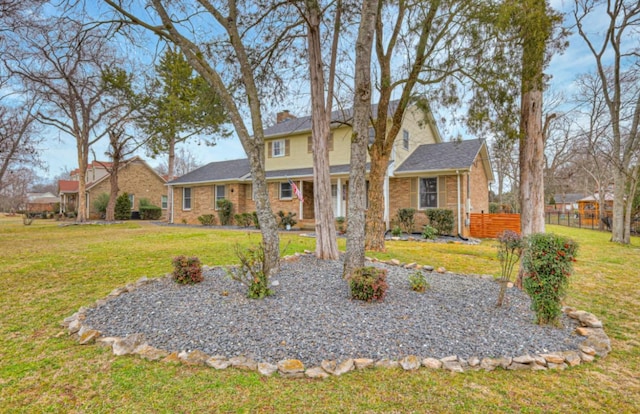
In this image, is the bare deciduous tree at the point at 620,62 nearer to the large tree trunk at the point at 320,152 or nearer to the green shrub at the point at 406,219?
the green shrub at the point at 406,219

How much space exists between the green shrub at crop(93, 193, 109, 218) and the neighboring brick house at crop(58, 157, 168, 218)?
0.58m

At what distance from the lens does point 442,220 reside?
13078 millimetres

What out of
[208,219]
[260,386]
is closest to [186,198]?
[208,219]

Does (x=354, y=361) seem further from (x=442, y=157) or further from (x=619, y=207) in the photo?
(x=619, y=207)

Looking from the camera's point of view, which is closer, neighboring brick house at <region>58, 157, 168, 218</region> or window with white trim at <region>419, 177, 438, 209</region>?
window with white trim at <region>419, 177, 438, 209</region>

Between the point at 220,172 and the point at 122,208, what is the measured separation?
36.9 feet

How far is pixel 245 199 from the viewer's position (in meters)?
18.6

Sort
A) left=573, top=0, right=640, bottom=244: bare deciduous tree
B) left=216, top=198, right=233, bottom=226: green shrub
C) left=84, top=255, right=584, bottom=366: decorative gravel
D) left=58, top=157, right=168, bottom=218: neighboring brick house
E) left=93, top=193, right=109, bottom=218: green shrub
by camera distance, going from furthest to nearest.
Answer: left=58, top=157, right=168, bottom=218: neighboring brick house → left=93, top=193, right=109, bottom=218: green shrub → left=216, top=198, right=233, bottom=226: green shrub → left=573, top=0, right=640, bottom=244: bare deciduous tree → left=84, top=255, right=584, bottom=366: decorative gravel

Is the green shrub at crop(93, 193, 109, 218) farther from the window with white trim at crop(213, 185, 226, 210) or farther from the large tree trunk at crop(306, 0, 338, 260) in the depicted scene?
the large tree trunk at crop(306, 0, 338, 260)

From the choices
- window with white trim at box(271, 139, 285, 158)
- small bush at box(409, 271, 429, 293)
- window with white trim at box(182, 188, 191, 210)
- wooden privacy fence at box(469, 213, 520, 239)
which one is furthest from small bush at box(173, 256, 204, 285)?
window with white trim at box(182, 188, 191, 210)

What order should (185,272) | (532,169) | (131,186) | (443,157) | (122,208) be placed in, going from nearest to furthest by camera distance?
(532,169) → (185,272) → (443,157) → (122,208) → (131,186)

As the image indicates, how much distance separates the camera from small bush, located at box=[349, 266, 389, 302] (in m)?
4.00

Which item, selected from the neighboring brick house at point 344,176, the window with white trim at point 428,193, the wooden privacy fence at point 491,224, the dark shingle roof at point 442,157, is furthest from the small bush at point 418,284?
the wooden privacy fence at point 491,224

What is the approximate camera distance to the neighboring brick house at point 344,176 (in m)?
13.6
